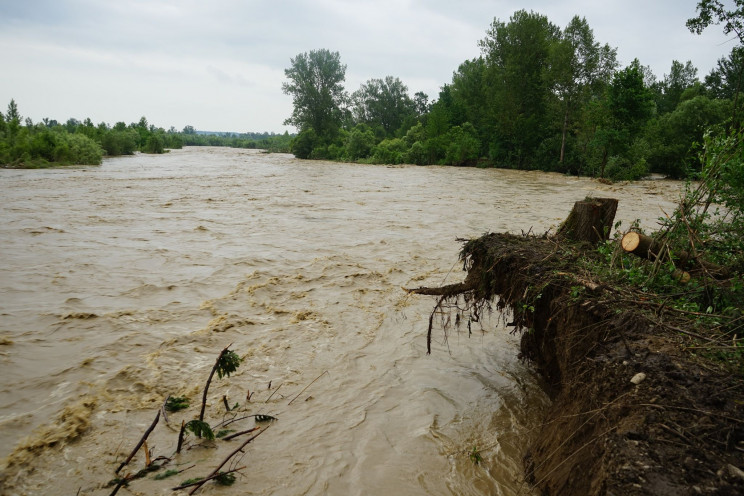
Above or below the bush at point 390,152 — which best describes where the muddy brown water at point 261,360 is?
below

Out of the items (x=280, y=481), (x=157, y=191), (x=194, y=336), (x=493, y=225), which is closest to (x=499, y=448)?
(x=280, y=481)

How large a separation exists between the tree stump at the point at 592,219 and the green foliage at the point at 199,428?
4106 millimetres

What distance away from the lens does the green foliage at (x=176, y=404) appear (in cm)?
401

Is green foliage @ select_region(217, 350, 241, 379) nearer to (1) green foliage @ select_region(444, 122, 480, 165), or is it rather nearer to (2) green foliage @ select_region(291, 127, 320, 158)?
(1) green foliage @ select_region(444, 122, 480, 165)

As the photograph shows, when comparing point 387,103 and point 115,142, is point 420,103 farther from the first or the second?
point 115,142

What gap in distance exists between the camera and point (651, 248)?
12.3 ft

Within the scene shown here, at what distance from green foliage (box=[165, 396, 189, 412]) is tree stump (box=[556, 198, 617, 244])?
4.41 m

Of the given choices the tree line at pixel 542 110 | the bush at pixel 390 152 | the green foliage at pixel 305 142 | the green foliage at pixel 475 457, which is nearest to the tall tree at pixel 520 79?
the tree line at pixel 542 110

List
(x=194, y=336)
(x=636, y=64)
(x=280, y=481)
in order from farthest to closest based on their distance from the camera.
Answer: (x=636, y=64), (x=194, y=336), (x=280, y=481)

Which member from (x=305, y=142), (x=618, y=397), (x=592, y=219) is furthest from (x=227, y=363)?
(x=305, y=142)

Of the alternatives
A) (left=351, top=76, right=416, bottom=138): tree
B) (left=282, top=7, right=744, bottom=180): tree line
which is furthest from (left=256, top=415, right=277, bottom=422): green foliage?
(left=351, top=76, right=416, bottom=138): tree

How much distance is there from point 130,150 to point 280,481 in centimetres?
5837

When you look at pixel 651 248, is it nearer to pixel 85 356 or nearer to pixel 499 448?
pixel 499 448

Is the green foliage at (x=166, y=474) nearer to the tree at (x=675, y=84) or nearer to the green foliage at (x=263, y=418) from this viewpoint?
the green foliage at (x=263, y=418)
